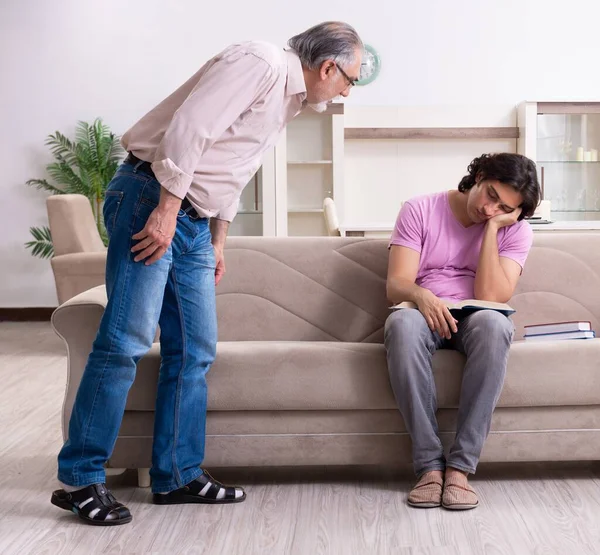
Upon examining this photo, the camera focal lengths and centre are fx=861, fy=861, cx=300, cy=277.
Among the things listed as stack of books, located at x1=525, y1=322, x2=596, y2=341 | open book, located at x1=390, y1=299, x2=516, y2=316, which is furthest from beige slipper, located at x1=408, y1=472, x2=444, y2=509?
stack of books, located at x1=525, y1=322, x2=596, y2=341

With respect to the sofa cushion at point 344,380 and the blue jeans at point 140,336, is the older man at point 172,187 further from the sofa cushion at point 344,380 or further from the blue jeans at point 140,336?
the sofa cushion at point 344,380

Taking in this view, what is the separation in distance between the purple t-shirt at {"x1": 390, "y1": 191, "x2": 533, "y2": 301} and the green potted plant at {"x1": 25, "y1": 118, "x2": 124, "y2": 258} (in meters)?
4.07

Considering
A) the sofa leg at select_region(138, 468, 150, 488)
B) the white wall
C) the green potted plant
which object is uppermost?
the white wall

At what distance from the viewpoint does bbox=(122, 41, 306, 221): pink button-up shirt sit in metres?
1.96

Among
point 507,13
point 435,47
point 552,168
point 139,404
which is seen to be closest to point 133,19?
point 435,47

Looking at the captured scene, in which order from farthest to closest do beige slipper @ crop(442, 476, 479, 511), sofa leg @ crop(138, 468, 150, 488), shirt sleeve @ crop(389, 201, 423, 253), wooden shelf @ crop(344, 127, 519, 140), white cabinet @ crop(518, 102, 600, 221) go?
wooden shelf @ crop(344, 127, 519, 140), white cabinet @ crop(518, 102, 600, 221), shirt sleeve @ crop(389, 201, 423, 253), sofa leg @ crop(138, 468, 150, 488), beige slipper @ crop(442, 476, 479, 511)

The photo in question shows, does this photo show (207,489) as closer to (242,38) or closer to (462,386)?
(462,386)

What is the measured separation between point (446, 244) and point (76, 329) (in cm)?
112

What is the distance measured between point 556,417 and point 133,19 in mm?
5225

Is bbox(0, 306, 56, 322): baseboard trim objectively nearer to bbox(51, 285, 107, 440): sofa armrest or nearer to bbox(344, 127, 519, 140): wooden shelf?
bbox(344, 127, 519, 140): wooden shelf

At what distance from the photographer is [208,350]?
7.59 ft

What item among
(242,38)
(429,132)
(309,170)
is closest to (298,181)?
(309,170)

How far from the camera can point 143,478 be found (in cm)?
247

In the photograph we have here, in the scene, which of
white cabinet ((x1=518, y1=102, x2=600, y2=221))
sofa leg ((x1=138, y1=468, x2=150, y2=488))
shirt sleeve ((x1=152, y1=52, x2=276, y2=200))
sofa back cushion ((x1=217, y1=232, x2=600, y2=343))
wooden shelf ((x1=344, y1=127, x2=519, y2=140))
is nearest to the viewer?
shirt sleeve ((x1=152, y1=52, x2=276, y2=200))
